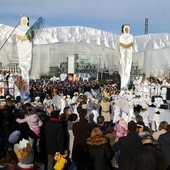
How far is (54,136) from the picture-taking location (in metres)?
7.39

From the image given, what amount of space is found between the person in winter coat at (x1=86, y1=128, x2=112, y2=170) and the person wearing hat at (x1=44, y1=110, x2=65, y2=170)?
1037mm

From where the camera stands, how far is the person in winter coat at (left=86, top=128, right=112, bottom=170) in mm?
6312

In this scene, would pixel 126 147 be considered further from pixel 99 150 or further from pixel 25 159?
pixel 25 159

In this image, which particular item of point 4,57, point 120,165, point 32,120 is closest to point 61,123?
point 32,120

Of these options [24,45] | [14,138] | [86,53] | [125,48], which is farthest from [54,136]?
[86,53]

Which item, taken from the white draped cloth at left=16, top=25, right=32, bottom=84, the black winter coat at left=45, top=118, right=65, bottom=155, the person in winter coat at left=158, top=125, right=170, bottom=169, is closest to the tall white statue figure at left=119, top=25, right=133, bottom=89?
the white draped cloth at left=16, top=25, right=32, bottom=84

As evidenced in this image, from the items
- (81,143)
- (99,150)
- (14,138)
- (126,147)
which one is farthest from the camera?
(81,143)

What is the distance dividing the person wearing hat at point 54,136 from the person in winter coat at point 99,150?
3.40 ft

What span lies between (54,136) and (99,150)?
126 cm

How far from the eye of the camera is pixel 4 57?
3950 cm

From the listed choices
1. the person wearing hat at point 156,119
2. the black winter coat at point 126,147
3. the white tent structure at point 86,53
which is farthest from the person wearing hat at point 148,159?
the white tent structure at point 86,53

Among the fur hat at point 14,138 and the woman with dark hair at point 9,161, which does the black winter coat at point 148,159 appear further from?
the fur hat at point 14,138

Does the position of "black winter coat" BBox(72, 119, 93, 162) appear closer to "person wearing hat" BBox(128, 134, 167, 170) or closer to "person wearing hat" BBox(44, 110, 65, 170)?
"person wearing hat" BBox(44, 110, 65, 170)

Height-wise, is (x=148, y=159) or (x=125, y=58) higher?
(x=125, y=58)
